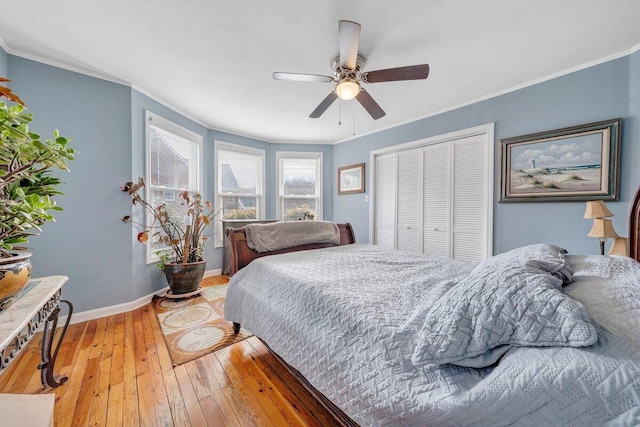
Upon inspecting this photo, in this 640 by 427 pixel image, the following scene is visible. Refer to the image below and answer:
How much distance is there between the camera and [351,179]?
14.7 ft

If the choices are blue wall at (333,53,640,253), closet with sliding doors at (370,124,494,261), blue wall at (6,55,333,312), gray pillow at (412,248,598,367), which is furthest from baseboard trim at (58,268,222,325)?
blue wall at (333,53,640,253)

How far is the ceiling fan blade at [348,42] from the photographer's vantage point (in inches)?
56.8

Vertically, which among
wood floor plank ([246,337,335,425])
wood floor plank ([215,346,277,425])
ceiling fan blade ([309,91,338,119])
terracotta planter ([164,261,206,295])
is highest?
ceiling fan blade ([309,91,338,119])

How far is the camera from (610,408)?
50 cm

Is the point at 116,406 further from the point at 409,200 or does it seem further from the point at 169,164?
the point at 409,200

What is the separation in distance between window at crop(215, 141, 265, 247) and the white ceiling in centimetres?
141

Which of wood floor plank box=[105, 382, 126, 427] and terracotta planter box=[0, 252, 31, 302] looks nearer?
terracotta planter box=[0, 252, 31, 302]

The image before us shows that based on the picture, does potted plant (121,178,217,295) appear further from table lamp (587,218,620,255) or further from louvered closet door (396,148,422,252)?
table lamp (587,218,620,255)

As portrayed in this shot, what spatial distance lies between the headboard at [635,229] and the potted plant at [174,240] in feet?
12.8

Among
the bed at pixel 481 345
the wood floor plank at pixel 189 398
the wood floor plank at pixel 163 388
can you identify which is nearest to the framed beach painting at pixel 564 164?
the bed at pixel 481 345

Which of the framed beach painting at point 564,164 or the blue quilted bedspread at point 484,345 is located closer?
the blue quilted bedspread at point 484,345

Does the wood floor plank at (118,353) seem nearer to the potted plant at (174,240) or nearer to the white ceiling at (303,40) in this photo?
the potted plant at (174,240)

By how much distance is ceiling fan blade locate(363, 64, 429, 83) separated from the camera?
1.70 meters

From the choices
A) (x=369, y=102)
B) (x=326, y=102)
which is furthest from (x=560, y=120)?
(x=326, y=102)
